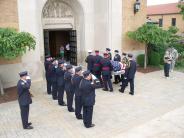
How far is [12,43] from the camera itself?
9828mm

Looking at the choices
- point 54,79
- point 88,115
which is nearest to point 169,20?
point 54,79

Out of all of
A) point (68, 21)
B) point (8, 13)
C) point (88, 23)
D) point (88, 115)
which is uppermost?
point (8, 13)

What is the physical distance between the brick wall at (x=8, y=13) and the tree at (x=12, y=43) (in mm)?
1523

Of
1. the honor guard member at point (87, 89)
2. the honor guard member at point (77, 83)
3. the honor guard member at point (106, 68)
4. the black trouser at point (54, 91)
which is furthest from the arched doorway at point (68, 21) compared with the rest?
the honor guard member at point (87, 89)

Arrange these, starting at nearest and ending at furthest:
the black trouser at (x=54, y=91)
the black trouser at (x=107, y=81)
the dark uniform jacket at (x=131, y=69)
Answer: the black trouser at (x=54, y=91)
the dark uniform jacket at (x=131, y=69)
the black trouser at (x=107, y=81)

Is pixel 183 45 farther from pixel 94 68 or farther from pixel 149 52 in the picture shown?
pixel 94 68

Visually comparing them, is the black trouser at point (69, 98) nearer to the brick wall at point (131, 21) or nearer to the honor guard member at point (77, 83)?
the honor guard member at point (77, 83)

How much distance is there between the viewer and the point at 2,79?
39.4ft

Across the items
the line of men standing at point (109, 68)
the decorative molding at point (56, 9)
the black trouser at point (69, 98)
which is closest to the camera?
the black trouser at point (69, 98)

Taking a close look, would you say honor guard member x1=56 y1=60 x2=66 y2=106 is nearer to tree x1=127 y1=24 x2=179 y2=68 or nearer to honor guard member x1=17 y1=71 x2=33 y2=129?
honor guard member x1=17 y1=71 x2=33 y2=129

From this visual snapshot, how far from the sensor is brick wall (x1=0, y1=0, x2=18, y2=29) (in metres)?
11.6

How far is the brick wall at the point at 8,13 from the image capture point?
11.6 meters

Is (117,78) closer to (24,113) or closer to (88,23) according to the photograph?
(88,23)

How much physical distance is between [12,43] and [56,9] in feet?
19.7
